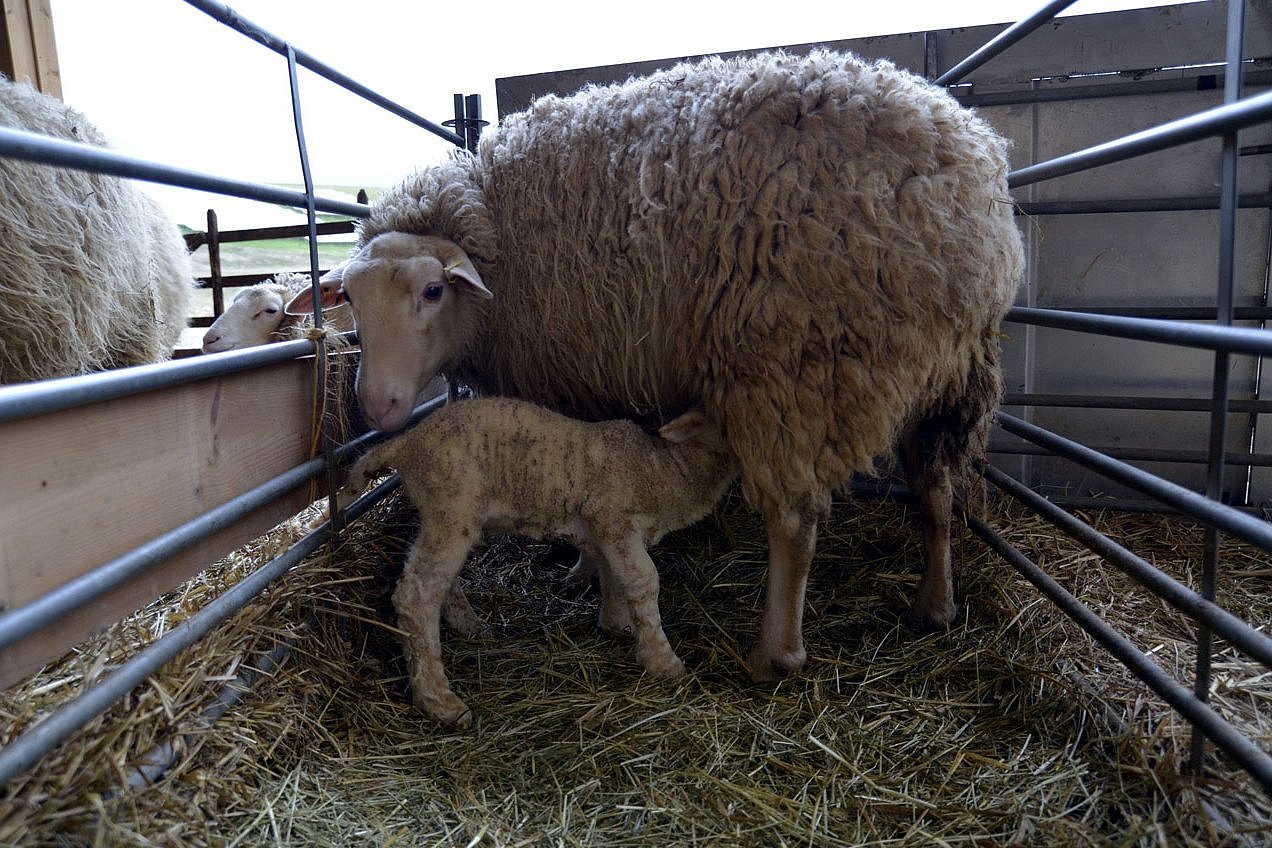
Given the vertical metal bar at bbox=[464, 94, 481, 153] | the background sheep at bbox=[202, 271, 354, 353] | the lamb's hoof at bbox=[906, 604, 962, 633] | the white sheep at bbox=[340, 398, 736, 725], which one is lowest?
the lamb's hoof at bbox=[906, 604, 962, 633]

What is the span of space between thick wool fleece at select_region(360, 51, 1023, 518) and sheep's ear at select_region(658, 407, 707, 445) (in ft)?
0.21

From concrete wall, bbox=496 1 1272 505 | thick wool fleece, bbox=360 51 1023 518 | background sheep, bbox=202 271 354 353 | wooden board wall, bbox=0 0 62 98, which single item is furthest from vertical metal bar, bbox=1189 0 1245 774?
wooden board wall, bbox=0 0 62 98

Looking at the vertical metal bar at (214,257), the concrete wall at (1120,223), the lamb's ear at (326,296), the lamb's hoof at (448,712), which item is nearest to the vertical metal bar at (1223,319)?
the lamb's hoof at (448,712)

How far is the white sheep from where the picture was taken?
7.60 feet

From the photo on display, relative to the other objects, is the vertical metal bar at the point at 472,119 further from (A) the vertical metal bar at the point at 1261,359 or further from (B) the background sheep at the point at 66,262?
(A) the vertical metal bar at the point at 1261,359

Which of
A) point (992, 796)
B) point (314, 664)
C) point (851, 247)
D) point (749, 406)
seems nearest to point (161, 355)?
point (314, 664)

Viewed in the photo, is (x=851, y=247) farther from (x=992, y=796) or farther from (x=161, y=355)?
(x=161, y=355)

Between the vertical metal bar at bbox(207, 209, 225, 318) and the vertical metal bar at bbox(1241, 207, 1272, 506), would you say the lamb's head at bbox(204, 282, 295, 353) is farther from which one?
the vertical metal bar at bbox(1241, 207, 1272, 506)

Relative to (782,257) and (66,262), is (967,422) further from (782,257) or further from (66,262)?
(66,262)

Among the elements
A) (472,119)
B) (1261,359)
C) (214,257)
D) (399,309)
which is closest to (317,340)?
(399,309)

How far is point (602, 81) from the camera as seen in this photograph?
4.33 metres

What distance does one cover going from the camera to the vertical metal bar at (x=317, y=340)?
90.4 inches

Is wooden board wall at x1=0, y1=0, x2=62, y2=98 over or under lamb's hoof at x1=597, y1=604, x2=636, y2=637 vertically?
over

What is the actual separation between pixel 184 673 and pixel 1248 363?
4.18 m
